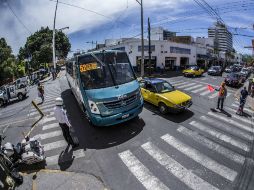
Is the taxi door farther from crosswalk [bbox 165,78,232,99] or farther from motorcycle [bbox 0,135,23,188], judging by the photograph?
motorcycle [bbox 0,135,23,188]

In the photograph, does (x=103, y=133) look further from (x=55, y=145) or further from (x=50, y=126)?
(x=50, y=126)

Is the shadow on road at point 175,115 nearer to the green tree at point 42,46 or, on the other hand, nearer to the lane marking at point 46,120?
the lane marking at point 46,120

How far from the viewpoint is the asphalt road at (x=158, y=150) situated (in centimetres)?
583

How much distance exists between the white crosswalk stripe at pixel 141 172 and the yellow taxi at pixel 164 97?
4.37 m

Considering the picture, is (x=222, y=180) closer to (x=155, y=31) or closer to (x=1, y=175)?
(x=1, y=175)

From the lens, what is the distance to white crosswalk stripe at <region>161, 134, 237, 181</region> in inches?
240

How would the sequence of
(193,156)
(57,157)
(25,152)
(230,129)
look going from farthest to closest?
(230,129), (57,157), (193,156), (25,152)

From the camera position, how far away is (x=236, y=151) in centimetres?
752

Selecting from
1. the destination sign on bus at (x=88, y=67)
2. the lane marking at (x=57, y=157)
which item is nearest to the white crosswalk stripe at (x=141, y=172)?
the lane marking at (x=57, y=157)

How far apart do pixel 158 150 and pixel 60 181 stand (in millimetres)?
3493

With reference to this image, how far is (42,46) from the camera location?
41094mm

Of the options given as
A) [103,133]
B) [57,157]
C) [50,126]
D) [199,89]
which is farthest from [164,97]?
[199,89]

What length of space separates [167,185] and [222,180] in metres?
1.65

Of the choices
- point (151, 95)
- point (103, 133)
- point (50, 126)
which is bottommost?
point (50, 126)
